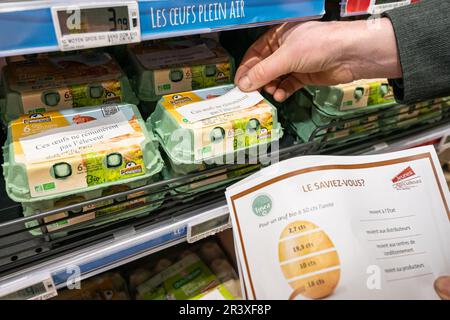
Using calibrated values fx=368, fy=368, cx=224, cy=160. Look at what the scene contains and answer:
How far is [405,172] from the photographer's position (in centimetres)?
82

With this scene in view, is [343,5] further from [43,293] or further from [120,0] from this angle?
[43,293]

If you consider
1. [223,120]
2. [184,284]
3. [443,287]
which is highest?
[223,120]

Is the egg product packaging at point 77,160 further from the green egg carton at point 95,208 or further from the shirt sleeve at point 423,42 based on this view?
the shirt sleeve at point 423,42

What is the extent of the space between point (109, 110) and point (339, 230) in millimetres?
557

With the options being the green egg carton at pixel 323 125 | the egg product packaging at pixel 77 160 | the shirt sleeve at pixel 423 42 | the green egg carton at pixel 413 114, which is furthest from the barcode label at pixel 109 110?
the green egg carton at pixel 413 114

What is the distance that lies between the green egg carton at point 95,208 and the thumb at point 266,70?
31cm

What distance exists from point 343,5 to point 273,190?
42 centimetres

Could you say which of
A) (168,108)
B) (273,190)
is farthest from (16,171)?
(273,190)

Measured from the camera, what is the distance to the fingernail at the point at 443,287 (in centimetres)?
76

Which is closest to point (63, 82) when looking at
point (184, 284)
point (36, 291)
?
point (36, 291)

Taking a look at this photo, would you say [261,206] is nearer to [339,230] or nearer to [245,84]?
[339,230]

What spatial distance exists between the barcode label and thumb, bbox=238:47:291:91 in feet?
0.96

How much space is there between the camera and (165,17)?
0.63 metres

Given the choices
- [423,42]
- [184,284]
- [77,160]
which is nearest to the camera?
[77,160]
